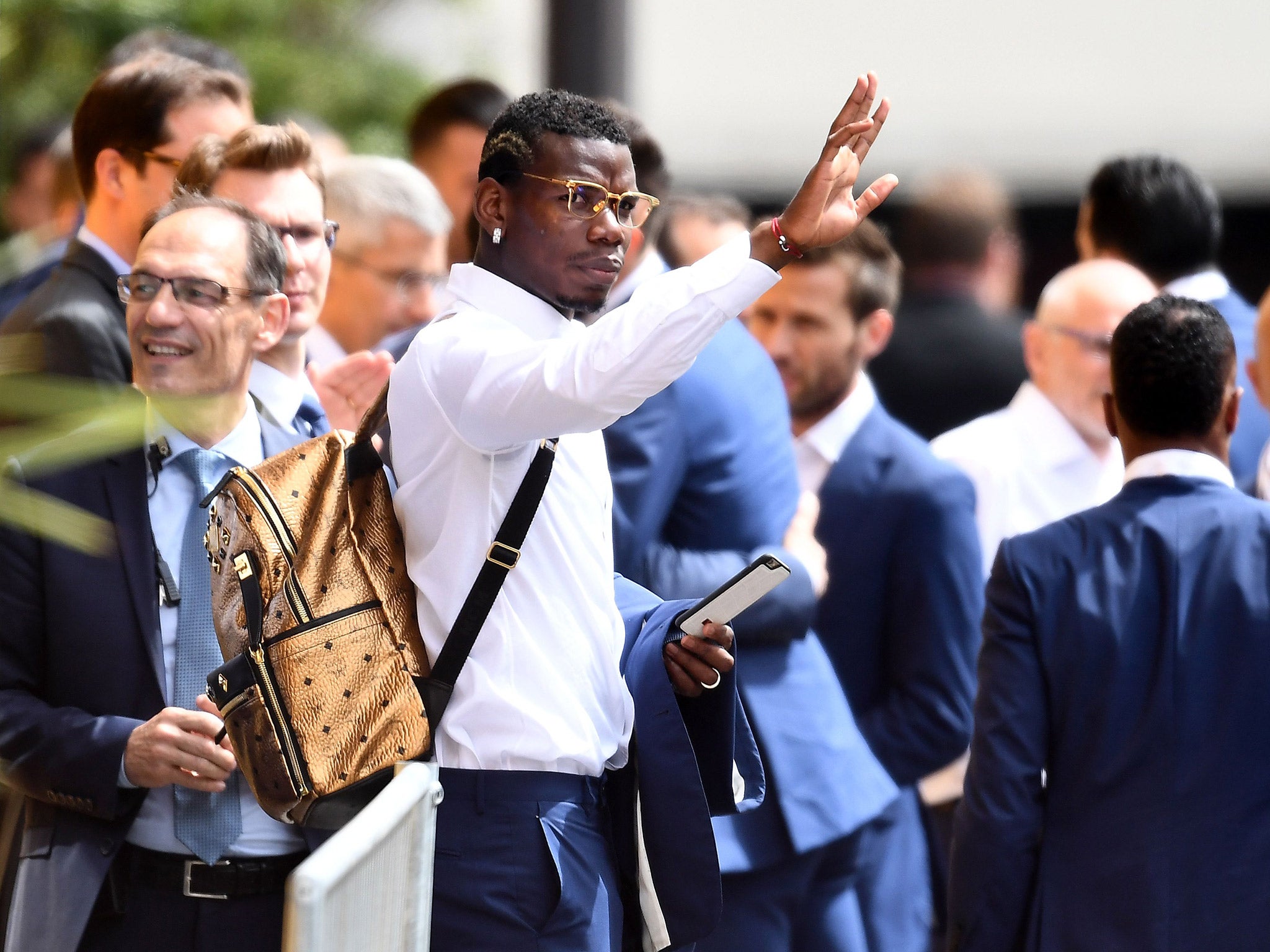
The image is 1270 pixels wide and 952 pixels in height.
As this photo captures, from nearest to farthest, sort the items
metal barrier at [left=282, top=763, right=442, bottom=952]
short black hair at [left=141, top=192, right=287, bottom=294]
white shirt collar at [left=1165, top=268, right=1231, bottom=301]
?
metal barrier at [left=282, top=763, right=442, bottom=952] → short black hair at [left=141, top=192, right=287, bottom=294] → white shirt collar at [left=1165, top=268, right=1231, bottom=301]

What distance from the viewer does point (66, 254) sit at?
3.54m

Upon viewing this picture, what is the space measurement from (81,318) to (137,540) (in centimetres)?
75

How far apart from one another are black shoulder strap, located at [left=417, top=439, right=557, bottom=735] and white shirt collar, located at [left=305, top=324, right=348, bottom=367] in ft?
7.22

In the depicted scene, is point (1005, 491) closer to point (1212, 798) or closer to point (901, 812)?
point (901, 812)

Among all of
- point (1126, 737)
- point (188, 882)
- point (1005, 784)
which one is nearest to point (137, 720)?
point (188, 882)

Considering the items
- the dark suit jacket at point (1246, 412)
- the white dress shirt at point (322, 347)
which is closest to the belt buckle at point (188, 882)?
the white dress shirt at point (322, 347)

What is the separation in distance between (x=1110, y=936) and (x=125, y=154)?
8.57 ft

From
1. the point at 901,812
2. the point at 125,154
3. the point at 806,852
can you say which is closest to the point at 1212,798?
the point at 806,852

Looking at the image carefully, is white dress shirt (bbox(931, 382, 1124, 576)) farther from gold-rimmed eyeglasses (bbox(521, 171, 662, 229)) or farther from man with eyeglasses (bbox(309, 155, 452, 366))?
gold-rimmed eyeglasses (bbox(521, 171, 662, 229))

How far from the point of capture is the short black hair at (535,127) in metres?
2.59

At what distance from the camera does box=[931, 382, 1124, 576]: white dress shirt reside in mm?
4508

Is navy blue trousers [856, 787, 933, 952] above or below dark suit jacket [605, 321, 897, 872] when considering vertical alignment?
below

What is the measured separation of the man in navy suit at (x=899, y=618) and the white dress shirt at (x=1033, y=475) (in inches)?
19.1

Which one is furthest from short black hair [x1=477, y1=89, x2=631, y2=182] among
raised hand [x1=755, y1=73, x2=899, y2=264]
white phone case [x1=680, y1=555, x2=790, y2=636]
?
white phone case [x1=680, y1=555, x2=790, y2=636]
